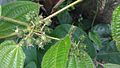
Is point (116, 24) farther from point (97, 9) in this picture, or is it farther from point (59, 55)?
point (97, 9)

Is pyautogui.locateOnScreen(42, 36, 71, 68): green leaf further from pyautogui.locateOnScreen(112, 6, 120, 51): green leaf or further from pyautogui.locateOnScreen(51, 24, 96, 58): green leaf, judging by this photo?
pyautogui.locateOnScreen(51, 24, 96, 58): green leaf

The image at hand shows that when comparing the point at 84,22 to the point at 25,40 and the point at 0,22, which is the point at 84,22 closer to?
the point at 0,22

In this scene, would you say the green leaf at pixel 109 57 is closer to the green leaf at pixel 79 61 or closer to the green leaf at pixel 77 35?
the green leaf at pixel 77 35

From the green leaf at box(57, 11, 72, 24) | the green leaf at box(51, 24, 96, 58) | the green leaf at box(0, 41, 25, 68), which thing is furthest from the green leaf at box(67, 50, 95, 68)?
the green leaf at box(57, 11, 72, 24)

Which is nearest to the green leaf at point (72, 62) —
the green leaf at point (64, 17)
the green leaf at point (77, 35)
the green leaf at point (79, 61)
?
the green leaf at point (79, 61)

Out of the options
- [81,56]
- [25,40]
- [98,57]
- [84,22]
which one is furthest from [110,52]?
[25,40]

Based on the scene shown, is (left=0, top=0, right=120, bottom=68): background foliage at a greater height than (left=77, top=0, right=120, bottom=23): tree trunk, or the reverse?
(left=77, top=0, right=120, bottom=23): tree trunk

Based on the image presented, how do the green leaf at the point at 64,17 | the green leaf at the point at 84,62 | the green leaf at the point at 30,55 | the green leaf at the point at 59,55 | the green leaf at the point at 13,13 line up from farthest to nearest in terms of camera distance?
the green leaf at the point at 64,17, the green leaf at the point at 30,55, the green leaf at the point at 13,13, the green leaf at the point at 84,62, the green leaf at the point at 59,55
